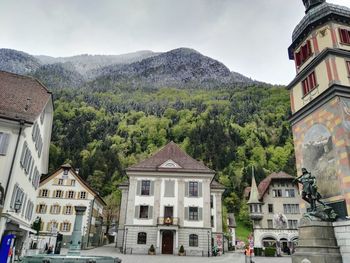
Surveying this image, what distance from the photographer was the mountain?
17824 cm

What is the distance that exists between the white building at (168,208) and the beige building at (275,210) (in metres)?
15.4

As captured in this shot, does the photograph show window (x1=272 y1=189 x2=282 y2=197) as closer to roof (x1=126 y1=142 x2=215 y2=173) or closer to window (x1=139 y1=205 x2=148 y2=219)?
roof (x1=126 y1=142 x2=215 y2=173)

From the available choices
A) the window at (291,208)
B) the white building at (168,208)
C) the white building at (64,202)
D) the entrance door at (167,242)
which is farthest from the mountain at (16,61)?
the entrance door at (167,242)

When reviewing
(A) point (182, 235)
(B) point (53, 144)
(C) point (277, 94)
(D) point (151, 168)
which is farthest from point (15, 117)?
(C) point (277, 94)

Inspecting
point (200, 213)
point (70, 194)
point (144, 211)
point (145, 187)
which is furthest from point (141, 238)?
point (70, 194)

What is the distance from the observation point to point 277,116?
13475cm

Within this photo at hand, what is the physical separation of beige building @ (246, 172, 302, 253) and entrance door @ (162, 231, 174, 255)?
57.8ft

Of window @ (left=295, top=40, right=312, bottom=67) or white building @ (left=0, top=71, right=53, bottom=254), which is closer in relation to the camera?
white building @ (left=0, top=71, right=53, bottom=254)

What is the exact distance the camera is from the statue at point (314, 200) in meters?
15.2

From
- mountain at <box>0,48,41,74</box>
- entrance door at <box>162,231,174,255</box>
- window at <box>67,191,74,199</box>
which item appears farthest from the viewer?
mountain at <box>0,48,41,74</box>

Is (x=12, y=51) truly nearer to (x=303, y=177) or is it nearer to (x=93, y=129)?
(x=93, y=129)

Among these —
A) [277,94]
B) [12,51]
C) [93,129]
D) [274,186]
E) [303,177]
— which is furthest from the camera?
[12,51]

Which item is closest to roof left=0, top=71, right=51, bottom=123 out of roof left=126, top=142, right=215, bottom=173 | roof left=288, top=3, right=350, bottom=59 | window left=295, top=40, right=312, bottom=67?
roof left=126, top=142, right=215, bottom=173

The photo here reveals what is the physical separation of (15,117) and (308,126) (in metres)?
17.5
